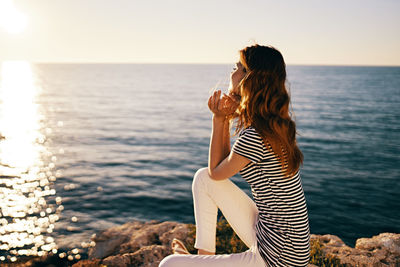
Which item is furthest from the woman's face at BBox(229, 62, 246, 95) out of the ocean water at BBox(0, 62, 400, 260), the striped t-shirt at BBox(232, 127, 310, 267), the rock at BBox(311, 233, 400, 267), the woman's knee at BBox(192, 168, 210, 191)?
the rock at BBox(311, 233, 400, 267)

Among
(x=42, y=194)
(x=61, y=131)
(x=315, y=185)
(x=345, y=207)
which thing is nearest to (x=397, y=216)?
(x=345, y=207)

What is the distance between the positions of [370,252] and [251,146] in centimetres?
459

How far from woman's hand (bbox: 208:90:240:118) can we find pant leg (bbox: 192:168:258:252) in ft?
2.19

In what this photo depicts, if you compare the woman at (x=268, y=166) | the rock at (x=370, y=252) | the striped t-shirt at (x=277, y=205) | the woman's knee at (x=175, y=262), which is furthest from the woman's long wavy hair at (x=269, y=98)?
the rock at (x=370, y=252)

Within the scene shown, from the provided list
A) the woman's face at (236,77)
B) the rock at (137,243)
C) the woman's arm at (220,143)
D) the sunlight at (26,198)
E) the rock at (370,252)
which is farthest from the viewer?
the sunlight at (26,198)

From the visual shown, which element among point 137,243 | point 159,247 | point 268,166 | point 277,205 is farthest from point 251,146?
point 137,243

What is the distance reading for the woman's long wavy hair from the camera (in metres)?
2.99

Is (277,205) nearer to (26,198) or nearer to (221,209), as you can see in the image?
(221,209)

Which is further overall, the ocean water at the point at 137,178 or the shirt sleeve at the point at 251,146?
the ocean water at the point at 137,178

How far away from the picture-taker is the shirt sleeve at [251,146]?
9.59 feet

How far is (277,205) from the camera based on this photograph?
303cm

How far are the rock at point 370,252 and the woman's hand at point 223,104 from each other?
368cm

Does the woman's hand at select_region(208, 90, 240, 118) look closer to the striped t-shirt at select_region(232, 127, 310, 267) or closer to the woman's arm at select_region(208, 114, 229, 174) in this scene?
the woman's arm at select_region(208, 114, 229, 174)

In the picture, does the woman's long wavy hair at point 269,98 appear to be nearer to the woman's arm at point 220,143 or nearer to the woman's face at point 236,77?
the woman's face at point 236,77
